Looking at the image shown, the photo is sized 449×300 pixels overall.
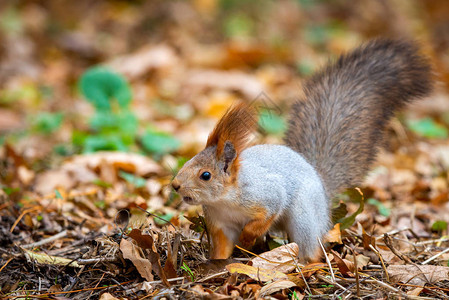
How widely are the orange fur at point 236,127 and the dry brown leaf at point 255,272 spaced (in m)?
0.56

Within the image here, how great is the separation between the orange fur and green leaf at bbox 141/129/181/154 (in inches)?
100

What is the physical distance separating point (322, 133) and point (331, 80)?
0.42 m

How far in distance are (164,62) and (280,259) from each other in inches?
229

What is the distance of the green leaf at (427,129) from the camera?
20.0 ft

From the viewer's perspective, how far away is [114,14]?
32.6ft

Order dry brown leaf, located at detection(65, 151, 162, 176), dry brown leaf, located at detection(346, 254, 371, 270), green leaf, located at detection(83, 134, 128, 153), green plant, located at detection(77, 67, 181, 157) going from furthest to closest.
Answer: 1. green plant, located at detection(77, 67, 181, 157)
2. green leaf, located at detection(83, 134, 128, 153)
3. dry brown leaf, located at detection(65, 151, 162, 176)
4. dry brown leaf, located at detection(346, 254, 371, 270)

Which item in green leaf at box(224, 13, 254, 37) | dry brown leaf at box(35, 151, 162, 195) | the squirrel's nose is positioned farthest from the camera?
A: green leaf at box(224, 13, 254, 37)

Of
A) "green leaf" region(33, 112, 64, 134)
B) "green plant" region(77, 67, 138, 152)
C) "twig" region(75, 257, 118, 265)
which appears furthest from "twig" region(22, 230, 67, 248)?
"green leaf" region(33, 112, 64, 134)

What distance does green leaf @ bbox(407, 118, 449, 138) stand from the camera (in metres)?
6.09

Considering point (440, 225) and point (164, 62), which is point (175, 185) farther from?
point (164, 62)

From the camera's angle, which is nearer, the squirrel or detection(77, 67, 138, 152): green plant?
the squirrel

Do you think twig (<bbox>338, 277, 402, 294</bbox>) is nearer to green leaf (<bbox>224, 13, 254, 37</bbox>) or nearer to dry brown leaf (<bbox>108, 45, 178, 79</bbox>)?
dry brown leaf (<bbox>108, 45, 178, 79</bbox>)

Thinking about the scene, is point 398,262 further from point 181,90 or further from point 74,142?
point 181,90

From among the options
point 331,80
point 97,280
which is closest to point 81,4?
point 331,80
